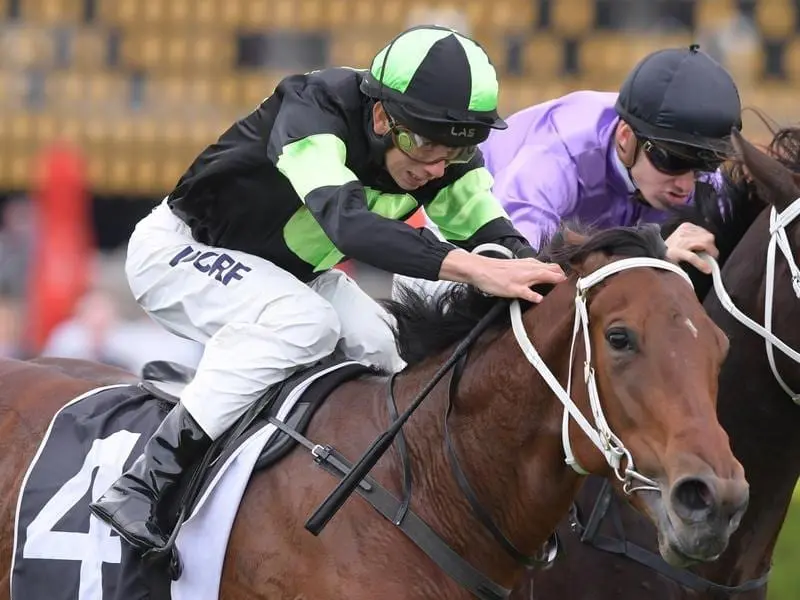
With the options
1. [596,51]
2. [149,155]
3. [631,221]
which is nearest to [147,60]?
[149,155]

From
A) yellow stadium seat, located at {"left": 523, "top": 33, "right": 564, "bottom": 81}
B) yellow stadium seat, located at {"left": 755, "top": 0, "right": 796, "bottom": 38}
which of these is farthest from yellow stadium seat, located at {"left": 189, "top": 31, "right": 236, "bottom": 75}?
yellow stadium seat, located at {"left": 755, "top": 0, "right": 796, "bottom": 38}

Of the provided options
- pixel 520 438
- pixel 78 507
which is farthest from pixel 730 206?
pixel 78 507

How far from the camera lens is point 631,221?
4.44 meters

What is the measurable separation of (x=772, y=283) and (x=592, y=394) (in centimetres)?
91

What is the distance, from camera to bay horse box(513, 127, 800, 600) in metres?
3.75


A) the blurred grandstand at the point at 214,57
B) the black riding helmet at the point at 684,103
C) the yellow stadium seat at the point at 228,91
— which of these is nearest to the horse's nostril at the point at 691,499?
the black riding helmet at the point at 684,103

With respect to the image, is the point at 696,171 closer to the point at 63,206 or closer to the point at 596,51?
the point at 63,206

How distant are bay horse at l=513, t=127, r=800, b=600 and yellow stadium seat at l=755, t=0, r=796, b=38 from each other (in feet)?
39.3

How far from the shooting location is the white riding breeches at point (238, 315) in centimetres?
366

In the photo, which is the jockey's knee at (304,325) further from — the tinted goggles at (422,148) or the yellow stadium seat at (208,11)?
the yellow stadium seat at (208,11)

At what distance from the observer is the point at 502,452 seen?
3.33m

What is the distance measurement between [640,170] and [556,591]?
3.98 ft

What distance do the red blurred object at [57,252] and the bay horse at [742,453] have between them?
8677 mm

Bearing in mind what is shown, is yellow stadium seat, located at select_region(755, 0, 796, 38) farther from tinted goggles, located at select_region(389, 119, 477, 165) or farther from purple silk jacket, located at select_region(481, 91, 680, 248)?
tinted goggles, located at select_region(389, 119, 477, 165)
